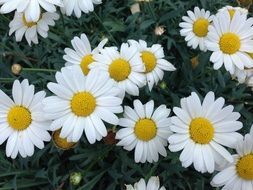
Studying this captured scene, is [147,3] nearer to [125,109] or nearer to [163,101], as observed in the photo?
[163,101]

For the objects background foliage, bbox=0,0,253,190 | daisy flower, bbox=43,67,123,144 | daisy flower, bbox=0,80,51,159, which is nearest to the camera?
daisy flower, bbox=43,67,123,144

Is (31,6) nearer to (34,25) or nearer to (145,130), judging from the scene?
(34,25)

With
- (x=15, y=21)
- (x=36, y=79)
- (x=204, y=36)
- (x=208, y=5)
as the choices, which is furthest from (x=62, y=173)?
(x=208, y=5)

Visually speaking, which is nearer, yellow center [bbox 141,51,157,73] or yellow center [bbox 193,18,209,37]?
yellow center [bbox 141,51,157,73]

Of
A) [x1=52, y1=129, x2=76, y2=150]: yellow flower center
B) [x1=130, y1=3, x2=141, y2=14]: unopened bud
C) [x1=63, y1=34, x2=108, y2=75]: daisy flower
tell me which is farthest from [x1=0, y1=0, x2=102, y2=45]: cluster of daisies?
[x1=130, y1=3, x2=141, y2=14]: unopened bud

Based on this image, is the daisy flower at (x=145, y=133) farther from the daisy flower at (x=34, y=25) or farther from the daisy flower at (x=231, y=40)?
the daisy flower at (x=34, y=25)

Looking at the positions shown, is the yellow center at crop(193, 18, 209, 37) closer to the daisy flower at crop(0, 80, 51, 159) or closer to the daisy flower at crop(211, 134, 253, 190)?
the daisy flower at crop(211, 134, 253, 190)

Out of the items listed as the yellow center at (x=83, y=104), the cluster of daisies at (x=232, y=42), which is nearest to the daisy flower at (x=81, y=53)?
the yellow center at (x=83, y=104)
